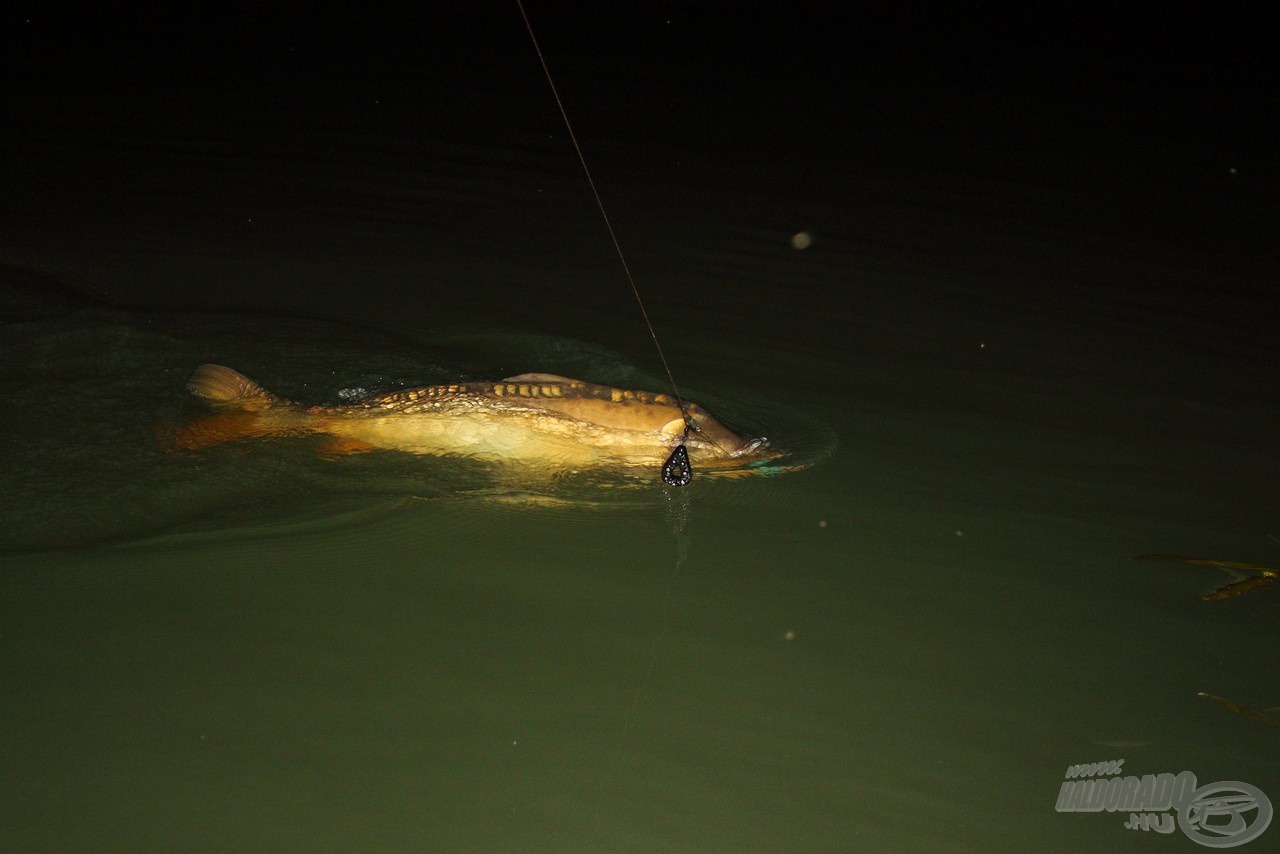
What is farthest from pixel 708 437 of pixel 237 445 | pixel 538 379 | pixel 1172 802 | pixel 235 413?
pixel 1172 802

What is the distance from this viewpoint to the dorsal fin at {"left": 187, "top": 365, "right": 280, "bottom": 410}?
5887 millimetres

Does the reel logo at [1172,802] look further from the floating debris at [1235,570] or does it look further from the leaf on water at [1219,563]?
the leaf on water at [1219,563]

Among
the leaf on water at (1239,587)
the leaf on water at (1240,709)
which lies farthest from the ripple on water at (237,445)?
the leaf on water at (1240,709)

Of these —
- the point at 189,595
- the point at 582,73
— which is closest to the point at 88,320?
the point at 189,595

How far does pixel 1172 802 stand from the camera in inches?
141

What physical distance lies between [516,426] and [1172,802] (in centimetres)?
337

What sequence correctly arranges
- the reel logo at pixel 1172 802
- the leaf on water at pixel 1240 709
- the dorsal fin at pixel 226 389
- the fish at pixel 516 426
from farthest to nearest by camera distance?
the dorsal fin at pixel 226 389
the fish at pixel 516 426
the leaf on water at pixel 1240 709
the reel logo at pixel 1172 802

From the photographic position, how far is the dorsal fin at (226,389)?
5.89 m

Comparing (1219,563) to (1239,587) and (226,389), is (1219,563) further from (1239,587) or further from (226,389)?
(226,389)

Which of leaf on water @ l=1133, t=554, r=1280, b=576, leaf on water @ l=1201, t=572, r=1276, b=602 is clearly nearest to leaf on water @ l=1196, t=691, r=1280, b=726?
leaf on water @ l=1201, t=572, r=1276, b=602

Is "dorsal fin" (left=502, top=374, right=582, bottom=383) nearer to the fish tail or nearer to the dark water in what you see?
the dark water

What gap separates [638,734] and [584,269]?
19.0 feet

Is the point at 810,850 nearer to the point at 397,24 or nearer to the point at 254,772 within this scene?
the point at 254,772

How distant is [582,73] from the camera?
17.5 metres
